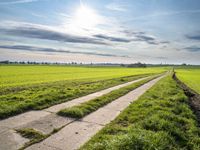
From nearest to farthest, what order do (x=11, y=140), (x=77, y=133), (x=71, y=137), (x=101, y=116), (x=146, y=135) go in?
(x=11, y=140) < (x=146, y=135) < (x=71, y=137) < (x=77, y=133) < (x=101, y=116)

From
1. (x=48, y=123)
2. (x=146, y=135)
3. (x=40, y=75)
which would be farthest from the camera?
(x=40, y=75)

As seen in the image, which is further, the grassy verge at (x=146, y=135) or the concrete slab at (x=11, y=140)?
the grassy verge at (x=146, y=135)

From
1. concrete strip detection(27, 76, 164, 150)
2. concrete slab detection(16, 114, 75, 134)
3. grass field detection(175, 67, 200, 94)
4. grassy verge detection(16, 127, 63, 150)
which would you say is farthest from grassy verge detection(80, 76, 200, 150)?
grass field detection(175, 67, 200, 94)

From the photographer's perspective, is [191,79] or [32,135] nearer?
[32,135]

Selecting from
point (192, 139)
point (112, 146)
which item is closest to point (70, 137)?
point (112, 146)

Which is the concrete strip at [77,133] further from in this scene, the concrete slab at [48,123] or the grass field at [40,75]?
the grass field at [40,75]

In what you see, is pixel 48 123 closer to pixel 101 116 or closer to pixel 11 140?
pixel 11 140

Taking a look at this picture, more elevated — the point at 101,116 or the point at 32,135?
the point at 32,135

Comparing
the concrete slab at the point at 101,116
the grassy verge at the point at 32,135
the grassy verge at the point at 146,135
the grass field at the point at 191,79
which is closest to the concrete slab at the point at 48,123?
the grassy verge at the point at 32,135

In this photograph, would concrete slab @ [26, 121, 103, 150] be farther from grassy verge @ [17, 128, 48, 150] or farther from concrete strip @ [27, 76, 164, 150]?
Result: grassy verge @ [17, 128, 48, 150]

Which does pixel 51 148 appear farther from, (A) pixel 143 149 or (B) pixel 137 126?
(B) pixel 137 126

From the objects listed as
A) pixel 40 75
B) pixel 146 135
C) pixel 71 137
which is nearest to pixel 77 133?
pixel 71 137

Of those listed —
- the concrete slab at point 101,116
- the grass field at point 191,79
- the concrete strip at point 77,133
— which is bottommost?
the grass field at point 191,79

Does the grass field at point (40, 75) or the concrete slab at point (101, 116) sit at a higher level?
the concrete slab at point (101, 116)
